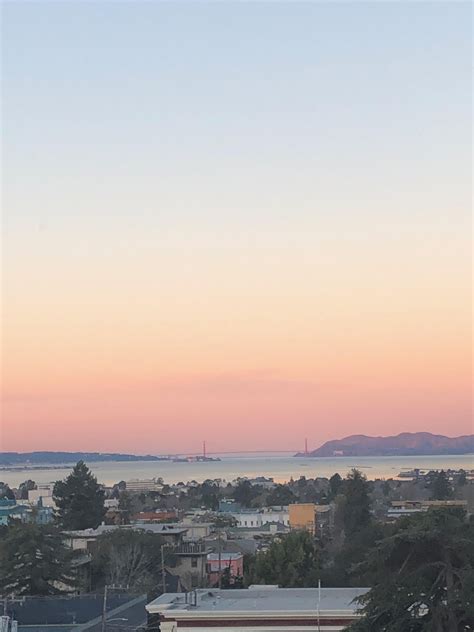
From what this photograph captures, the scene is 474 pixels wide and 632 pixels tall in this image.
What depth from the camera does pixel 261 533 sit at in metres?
65.2

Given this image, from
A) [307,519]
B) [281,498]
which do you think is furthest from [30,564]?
[281,498]

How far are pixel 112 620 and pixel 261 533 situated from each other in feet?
142

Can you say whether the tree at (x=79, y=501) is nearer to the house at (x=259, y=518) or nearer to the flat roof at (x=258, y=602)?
the house at (x=259, y=518)

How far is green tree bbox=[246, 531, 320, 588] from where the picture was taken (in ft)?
121

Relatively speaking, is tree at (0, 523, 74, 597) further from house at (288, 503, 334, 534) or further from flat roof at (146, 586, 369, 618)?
house at (288, 503, 334, 534)

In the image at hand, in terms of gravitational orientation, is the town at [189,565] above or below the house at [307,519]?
above

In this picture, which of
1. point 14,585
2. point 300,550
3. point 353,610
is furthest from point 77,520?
point 353,610

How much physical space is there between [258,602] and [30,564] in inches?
558

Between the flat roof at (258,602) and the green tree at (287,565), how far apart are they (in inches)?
596

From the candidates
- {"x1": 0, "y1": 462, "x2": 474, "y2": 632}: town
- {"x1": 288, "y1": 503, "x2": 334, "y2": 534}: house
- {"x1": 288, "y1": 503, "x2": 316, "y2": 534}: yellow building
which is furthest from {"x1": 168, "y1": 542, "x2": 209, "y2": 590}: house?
{"x1": 288, "y1": 503, "x2": 316, "y2": 534}: yellow building

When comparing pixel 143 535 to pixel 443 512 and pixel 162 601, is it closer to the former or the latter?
pixel 162 601

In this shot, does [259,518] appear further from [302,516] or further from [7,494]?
[7,494]

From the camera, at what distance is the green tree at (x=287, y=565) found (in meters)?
36.8

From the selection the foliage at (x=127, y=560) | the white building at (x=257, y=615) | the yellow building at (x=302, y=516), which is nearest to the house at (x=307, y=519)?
the yellow building at (x=302, y=516)
